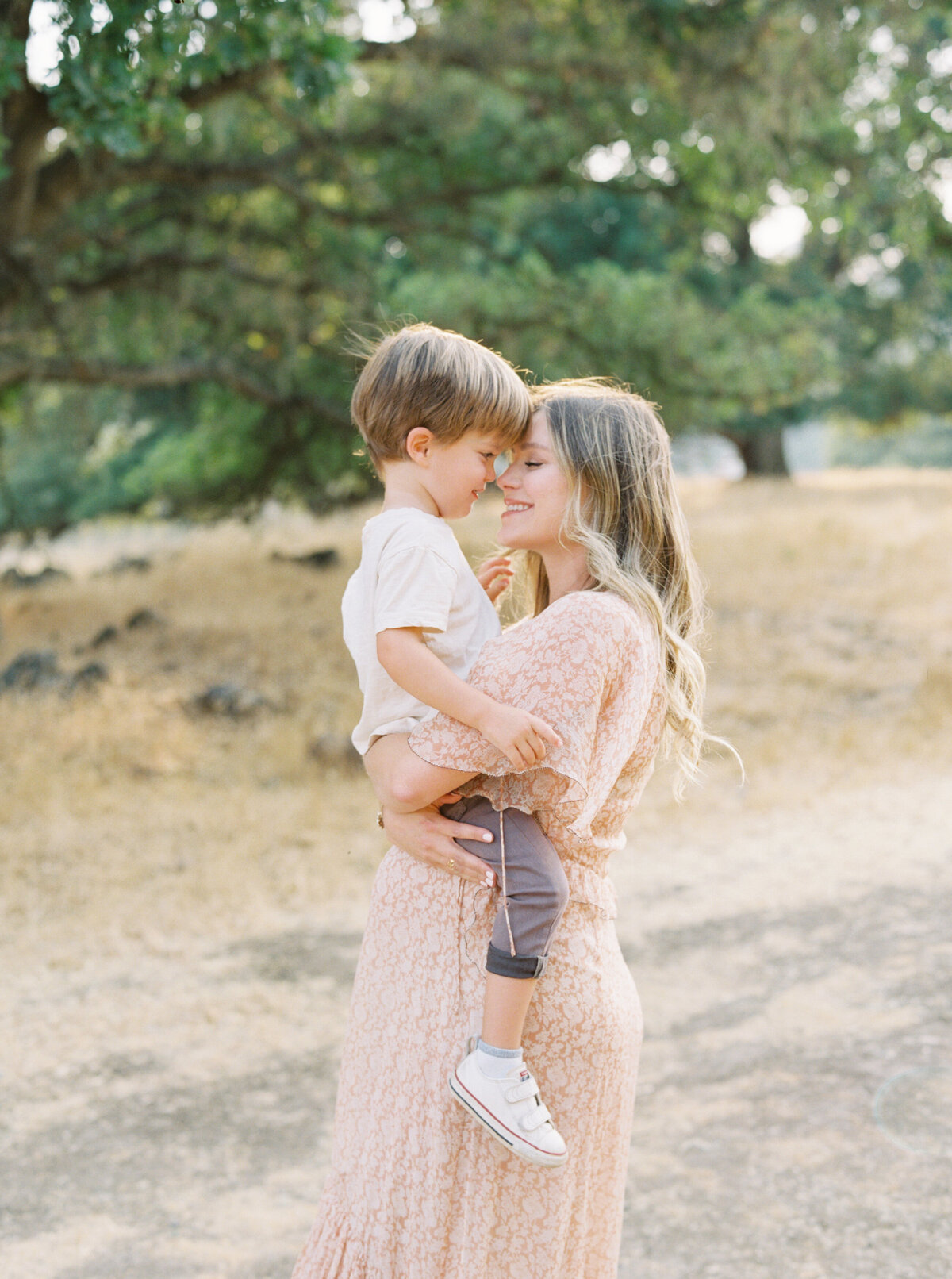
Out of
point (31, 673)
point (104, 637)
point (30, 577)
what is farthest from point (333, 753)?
point (30, 577)

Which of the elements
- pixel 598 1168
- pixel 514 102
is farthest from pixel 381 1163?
pixel 514 102

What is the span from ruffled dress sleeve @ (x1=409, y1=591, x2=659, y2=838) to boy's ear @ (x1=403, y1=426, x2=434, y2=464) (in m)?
0.35

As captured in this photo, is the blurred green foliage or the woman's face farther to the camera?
the blurred green foliage

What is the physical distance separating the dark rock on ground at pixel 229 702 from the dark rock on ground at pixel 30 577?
20.0ft

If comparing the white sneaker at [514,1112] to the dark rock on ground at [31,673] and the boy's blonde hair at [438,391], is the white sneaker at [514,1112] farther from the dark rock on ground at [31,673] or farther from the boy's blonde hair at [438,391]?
the dark rock on ground at [31,673]

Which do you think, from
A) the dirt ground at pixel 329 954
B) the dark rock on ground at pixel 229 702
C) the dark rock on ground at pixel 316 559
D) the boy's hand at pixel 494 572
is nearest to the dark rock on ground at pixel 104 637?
the dirt ground at pixel 329 954

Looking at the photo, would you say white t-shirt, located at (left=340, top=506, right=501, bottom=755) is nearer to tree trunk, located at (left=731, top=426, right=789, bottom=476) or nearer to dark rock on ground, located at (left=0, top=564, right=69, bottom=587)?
dark rock on ground, located at (left=0, top=564, right=69, bottom=587)

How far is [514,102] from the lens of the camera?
379 inches

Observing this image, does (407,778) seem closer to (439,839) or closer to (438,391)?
(439,839)

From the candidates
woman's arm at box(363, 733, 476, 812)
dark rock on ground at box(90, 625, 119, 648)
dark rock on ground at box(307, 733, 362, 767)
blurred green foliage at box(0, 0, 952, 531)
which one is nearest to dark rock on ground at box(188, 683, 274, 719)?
dark rock on ground at box(307, 733, 362, 767)

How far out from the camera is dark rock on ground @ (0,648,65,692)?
849 cm

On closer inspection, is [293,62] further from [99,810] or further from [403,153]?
[403,153]

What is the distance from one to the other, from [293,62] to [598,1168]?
470 centimetres

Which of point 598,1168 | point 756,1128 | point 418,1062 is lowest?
point 756,1128
